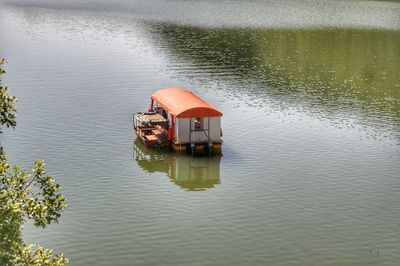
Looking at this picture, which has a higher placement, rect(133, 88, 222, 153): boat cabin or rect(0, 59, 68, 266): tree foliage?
rect(133, 88, 222, 153): boat cabin

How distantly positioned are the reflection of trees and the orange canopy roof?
19.0m

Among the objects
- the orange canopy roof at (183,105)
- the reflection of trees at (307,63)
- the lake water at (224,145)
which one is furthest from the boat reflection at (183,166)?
the reflection of trees at (307,63)

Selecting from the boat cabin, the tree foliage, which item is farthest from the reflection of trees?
the tree foliage

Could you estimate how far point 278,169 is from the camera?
54.3 m

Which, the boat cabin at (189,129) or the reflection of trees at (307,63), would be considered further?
the reflection of trees at (307,63)

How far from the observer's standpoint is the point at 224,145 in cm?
6047

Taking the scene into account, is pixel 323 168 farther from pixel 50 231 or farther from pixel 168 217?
pixel 50 231

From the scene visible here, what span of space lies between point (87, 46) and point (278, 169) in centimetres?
6423

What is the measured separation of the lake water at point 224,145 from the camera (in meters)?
39.9

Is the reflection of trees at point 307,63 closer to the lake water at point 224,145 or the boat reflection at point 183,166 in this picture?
the lake water at point 224,145

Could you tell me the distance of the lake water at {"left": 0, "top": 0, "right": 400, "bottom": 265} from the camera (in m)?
39.9

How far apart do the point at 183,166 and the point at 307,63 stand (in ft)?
178

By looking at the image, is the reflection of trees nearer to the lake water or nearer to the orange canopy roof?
the lake water

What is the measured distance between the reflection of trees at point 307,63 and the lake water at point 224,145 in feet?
1.20
